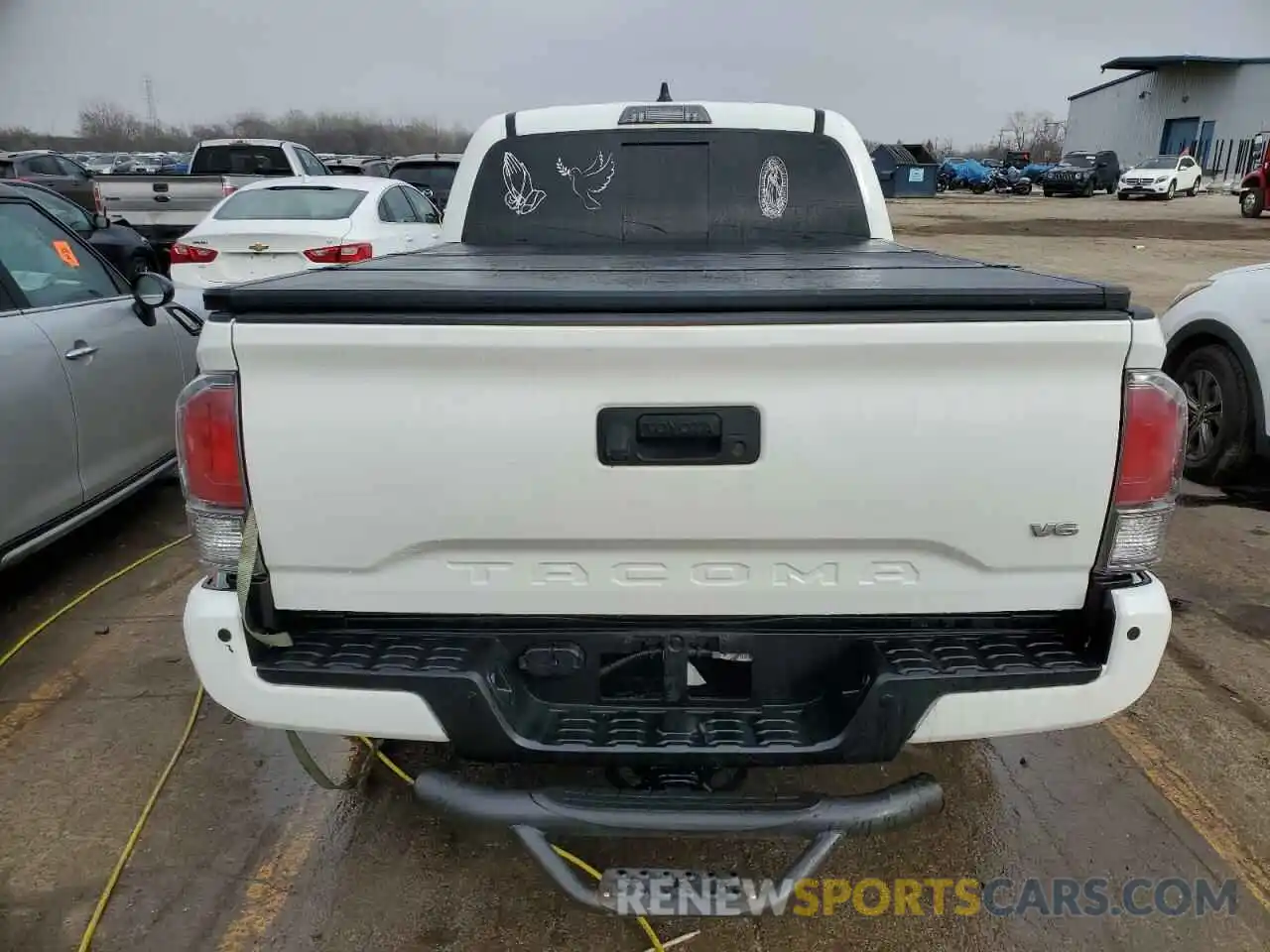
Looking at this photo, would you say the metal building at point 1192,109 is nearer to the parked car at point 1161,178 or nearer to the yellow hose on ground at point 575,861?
the parked car at point 1161,178

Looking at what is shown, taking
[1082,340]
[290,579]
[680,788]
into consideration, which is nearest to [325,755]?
[290,579]

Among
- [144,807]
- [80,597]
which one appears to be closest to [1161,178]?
[80,597]

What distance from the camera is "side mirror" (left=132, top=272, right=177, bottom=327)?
179 inches

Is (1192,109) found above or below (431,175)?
above

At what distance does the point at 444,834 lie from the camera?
9.23 ft

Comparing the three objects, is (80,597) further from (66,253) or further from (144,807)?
(144,807)

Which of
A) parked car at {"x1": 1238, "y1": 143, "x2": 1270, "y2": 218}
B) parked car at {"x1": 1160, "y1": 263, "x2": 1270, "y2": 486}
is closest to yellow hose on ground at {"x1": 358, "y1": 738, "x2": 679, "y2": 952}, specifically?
parked car at {"x1": 1160, "y1": 263, "x2": 1270, "y2": 486}

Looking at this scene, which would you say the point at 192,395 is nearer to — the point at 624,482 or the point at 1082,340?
the point at 624,482

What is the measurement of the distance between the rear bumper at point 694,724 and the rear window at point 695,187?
7.87 feet

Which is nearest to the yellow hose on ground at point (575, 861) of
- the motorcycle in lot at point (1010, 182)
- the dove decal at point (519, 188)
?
the dove decal at point (519, 188)

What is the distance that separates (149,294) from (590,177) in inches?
87.4

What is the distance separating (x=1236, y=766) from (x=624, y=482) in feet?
8.18

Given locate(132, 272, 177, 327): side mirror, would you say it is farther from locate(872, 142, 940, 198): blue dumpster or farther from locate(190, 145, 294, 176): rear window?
locate(872, 142, 940, 198): blue dumpster

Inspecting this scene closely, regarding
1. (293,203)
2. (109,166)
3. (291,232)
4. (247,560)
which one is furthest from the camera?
(109,166)
